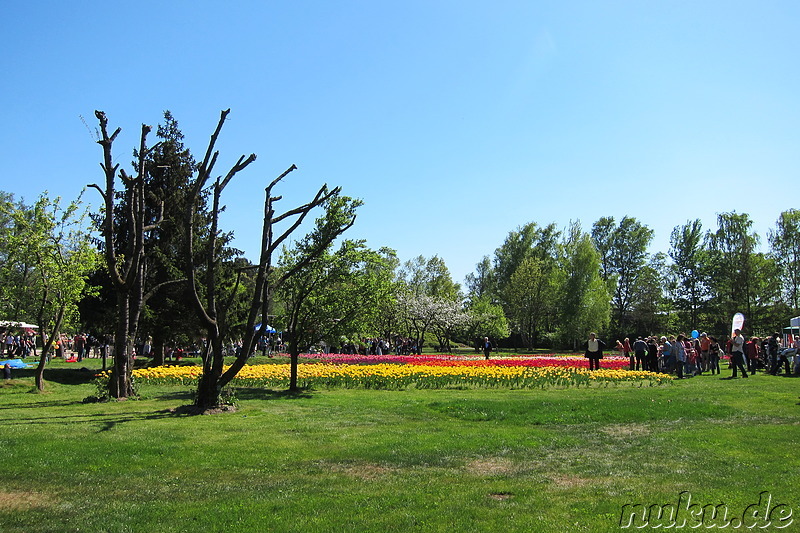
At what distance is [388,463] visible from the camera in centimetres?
789

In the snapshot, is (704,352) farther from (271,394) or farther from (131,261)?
(131,261)

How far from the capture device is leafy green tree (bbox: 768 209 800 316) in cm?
5412

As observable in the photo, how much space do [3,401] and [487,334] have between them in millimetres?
42755

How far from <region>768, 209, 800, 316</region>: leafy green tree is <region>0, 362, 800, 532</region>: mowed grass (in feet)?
156

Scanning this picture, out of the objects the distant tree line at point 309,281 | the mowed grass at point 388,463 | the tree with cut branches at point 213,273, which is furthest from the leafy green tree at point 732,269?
the tree with cut branches at point 213,273

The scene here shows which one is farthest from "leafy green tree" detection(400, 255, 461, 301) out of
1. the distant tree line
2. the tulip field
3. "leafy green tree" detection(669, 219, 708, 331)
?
the tulip field

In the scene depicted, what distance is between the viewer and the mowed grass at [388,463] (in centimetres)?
570

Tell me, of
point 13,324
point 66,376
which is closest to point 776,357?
point 66,376

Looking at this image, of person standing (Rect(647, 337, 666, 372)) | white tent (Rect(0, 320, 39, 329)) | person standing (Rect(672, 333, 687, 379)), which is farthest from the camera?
person standing (Rect(647, 337, 666, 372))

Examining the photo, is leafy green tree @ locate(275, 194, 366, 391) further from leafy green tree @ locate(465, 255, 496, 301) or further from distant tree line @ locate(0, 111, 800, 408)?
leafy green tree @ locate(465, 255, 496, 301)

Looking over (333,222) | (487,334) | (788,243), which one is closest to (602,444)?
(333,222)

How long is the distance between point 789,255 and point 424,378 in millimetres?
48496

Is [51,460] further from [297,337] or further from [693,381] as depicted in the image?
[693,381]

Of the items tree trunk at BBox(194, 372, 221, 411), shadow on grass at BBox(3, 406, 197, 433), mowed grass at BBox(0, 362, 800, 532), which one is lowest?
mowed grass at BBox(0, 362, 800, 532)
